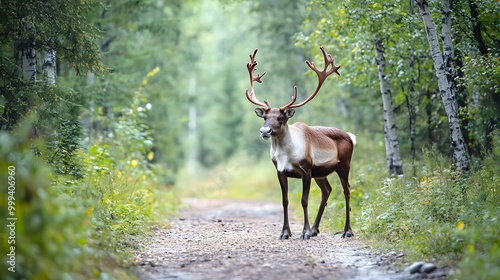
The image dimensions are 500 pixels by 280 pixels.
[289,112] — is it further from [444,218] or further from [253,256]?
[444,218]

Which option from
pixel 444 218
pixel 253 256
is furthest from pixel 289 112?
pixel 444 218

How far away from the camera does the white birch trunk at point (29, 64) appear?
1046 cm

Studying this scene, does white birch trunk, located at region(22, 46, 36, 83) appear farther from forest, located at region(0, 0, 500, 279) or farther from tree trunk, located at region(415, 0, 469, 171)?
tree trunk, located at region(415, 0, 469, 171)

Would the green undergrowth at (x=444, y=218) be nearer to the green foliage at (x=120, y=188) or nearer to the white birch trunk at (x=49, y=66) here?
the green foliage at (x=120, y=188)

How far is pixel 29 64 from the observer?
10.5 metres

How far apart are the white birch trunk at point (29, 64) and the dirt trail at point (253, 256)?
3.61 m

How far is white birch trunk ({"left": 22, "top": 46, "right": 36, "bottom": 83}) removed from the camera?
34.3ft

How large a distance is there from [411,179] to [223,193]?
2311 cm

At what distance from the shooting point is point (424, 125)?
1484 centimetres

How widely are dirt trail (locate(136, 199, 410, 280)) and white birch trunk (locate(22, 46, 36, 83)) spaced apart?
3608 millimetres

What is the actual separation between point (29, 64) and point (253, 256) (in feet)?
17.5

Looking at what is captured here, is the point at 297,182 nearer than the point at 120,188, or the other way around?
the point at 120,188

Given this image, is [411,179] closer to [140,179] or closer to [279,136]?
[279,136]

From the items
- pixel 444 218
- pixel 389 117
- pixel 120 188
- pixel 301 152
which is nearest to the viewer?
pixel 444 218
